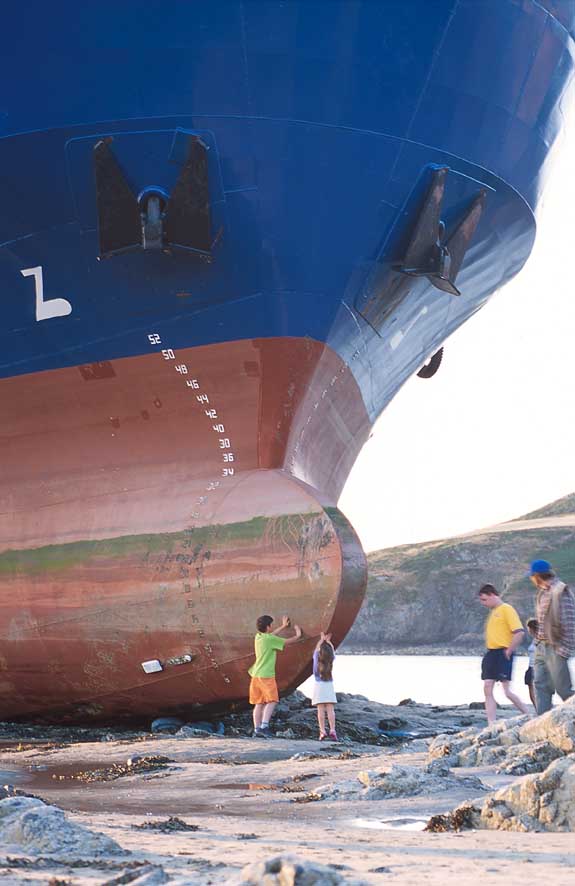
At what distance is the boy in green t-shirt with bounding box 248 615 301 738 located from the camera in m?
7.98

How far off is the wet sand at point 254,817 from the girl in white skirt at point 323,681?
46 centimetres

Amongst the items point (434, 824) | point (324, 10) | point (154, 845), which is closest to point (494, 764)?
point (434, 824)

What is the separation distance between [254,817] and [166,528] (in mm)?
4341

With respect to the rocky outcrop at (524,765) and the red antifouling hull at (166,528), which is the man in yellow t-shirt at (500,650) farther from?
the rocky outcrop at (524,765)

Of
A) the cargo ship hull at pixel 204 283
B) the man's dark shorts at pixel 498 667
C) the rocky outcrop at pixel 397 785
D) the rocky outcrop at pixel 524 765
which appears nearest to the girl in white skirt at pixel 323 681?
the cargo ship hull at pixel 204 283

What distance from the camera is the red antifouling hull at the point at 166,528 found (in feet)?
27.1

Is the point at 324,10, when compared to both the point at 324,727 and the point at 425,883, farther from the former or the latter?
the point at 425,883

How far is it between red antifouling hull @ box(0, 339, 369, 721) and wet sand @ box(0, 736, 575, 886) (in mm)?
1041

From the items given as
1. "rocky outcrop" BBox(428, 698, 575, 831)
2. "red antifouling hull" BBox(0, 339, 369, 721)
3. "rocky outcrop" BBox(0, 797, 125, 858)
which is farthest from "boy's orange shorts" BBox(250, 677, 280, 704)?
"rocky outcrop" BBox(0, 797, 125, 858)

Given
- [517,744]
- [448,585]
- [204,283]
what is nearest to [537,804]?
[517,744]

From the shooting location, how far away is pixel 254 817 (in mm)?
4512

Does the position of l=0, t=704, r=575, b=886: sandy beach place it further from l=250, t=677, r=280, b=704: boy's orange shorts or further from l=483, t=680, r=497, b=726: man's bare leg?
l=483, t=680, r=497, b=726: man's bare leg

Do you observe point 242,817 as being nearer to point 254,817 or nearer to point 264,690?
point 254,817

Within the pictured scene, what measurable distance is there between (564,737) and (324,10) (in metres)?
5.49
